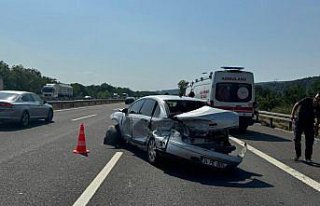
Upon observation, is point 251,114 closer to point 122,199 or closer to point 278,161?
point 278,161

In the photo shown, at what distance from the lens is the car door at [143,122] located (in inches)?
441

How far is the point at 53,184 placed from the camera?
7.89 meters

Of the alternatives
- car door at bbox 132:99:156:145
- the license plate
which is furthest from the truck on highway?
the license plate

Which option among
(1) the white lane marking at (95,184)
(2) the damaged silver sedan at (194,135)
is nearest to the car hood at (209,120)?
(2) the damaged silver sedan at (194,135)

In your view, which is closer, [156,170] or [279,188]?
[279,188]

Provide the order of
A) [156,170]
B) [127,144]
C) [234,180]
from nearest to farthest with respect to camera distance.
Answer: [234,180] → [156,170] → [127,144]

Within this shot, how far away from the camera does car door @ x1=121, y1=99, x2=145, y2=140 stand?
12344 millimetres

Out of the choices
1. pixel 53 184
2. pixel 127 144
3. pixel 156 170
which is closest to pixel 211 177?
pixel 156 170

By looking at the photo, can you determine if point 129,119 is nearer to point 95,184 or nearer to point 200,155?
point 200,155

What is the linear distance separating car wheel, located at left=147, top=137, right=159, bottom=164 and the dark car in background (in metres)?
10.3

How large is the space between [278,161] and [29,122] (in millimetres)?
13337

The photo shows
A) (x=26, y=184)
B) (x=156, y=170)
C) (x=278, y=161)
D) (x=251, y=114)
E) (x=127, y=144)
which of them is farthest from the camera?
(x=251, y=114)

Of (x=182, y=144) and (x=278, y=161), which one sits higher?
(x=182, y=144)

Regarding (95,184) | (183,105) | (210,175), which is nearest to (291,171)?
(210,175)
